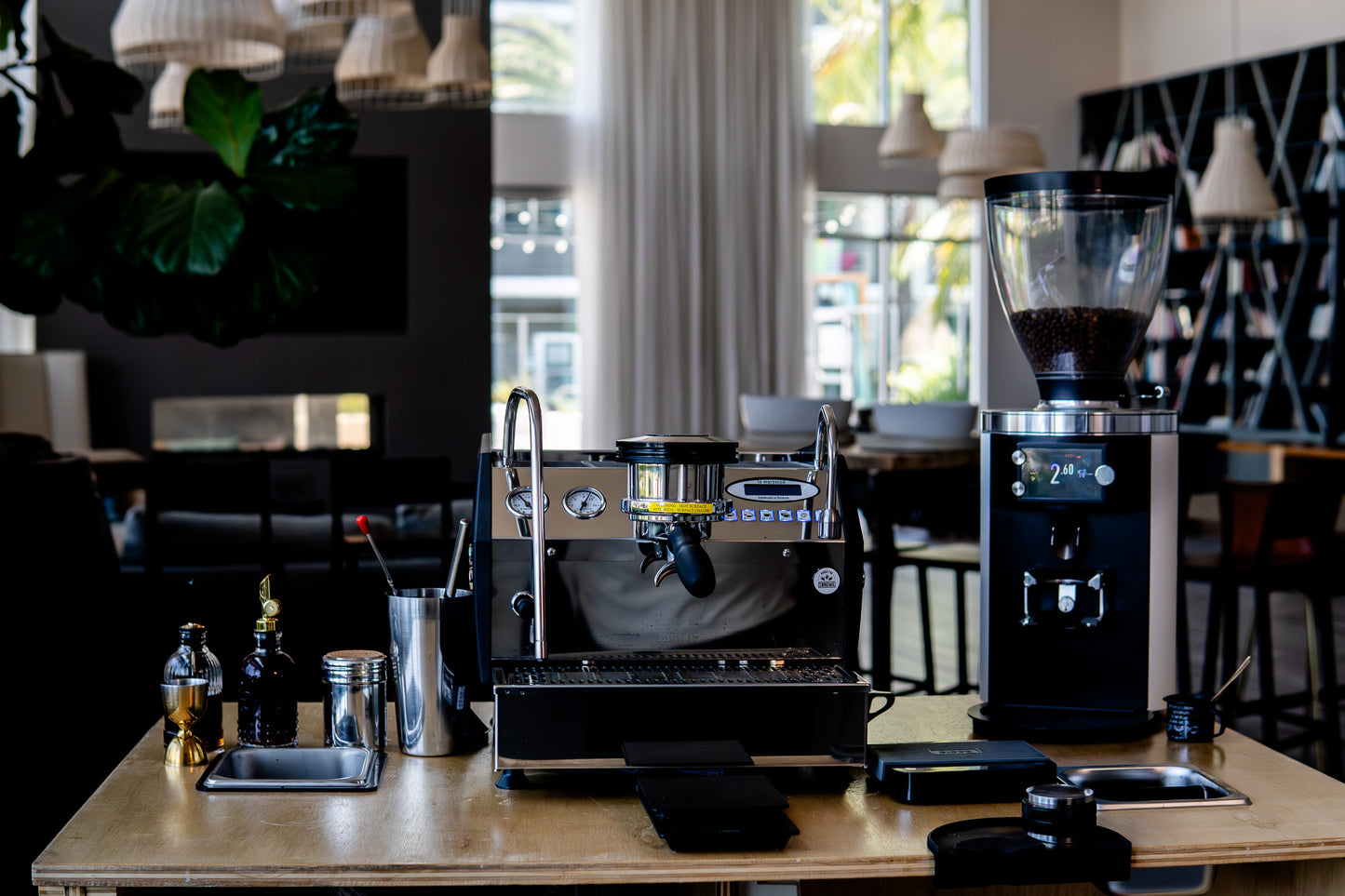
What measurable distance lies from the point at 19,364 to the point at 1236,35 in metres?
7.69

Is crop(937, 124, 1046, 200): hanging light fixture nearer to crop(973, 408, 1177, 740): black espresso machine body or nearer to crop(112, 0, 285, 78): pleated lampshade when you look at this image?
crop(112, 0, 285, 78): pleated lampshade

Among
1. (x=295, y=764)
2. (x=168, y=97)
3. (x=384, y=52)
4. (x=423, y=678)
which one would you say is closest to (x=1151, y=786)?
(x=423, y=678)

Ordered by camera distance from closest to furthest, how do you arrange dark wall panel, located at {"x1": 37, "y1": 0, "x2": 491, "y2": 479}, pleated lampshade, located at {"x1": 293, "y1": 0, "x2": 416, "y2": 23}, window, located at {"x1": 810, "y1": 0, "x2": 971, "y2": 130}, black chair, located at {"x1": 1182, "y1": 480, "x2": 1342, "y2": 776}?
black chair, located at {"x1": 1182, "y1": 480, "x2": 1342, "y2": 776}
pleated lampshade, located at {"x1": 293, "y1": 0, "x2": 416, "y2": 23}
dark wall panel, located at {"x1": 37, "y1": 0, "x2": 491, "y2": 479}
window, located at {"x1": 810, "y1": 0, "x2": 971, "y2": 130}

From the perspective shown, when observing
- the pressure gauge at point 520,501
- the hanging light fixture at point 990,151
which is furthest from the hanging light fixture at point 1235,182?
the pressure gauge at point 520,501

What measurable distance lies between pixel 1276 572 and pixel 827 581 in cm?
242

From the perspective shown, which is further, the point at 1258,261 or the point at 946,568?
the point at 1258,261

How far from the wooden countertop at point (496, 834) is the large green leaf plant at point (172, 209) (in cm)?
121

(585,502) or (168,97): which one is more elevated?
(168,97)

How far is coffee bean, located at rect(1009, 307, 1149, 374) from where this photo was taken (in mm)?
1743

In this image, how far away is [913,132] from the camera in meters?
7.07

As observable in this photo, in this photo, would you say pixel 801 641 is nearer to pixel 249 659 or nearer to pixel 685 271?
pixel 249 659

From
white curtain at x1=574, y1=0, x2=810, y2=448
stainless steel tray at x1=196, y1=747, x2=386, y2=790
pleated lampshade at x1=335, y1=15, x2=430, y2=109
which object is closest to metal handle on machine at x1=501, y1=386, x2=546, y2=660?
stainless steel tray at x1=196, y1=747, x2=386, y2=790

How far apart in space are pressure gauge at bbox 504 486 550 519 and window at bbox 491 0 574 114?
772 centimetres

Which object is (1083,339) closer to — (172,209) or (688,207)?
(172,209)
